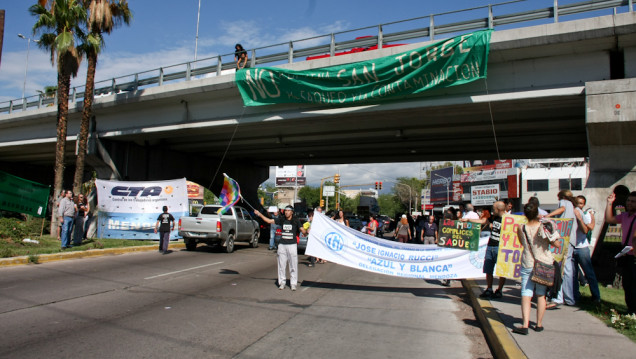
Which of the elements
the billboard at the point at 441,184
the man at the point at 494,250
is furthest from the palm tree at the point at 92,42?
the billboard at the point at 441,184

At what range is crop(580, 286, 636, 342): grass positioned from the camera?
5.61 metres

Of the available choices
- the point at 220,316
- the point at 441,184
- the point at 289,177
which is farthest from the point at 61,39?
the point at 289,177

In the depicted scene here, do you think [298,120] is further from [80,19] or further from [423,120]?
[80,19]

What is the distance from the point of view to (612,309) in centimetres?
639

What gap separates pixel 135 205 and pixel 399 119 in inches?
474

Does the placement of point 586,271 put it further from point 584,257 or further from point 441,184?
point 441,184

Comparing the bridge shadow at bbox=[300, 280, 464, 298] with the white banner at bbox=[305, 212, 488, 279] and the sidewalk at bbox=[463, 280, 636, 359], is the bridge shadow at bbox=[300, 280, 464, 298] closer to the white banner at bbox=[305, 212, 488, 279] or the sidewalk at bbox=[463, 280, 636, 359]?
the white banner at bbox=[305, 212, 488, 279]

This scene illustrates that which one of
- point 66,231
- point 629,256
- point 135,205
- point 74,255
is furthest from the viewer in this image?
point 135,205

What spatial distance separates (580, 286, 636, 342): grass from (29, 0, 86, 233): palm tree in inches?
797

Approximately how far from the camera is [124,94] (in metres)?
21.6

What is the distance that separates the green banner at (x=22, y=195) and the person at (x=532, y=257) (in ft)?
63.1

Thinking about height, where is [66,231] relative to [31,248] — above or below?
above

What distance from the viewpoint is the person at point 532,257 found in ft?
17.6

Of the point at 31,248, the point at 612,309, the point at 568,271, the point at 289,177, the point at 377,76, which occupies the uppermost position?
the point at 289,177
